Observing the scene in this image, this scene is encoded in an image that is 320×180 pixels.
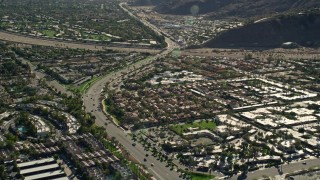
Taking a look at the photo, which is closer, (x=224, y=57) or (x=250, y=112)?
(x=250, y=112)

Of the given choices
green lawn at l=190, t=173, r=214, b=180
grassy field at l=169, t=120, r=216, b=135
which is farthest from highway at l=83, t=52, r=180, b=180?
grassy field at l=169, t=120, r=216, b=135

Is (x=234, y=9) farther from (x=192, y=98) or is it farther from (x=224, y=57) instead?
(x=192, y=98)

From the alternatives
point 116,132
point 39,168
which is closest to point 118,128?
point 116,132

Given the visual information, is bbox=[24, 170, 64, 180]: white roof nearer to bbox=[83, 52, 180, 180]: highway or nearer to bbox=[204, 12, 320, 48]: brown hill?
bbox=[83, 52, 180, 180]: highway

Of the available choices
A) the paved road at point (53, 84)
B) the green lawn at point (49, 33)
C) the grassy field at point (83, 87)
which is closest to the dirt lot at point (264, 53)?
the grassy field at point (83, 87)

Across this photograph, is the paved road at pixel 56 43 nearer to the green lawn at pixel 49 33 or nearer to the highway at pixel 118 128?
the green lawn at pixel 49 33

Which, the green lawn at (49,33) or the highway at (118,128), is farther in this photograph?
the green lawn at (49,33)

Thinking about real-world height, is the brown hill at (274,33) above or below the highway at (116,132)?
above

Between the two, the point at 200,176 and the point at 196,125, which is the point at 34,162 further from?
the point at 196,125

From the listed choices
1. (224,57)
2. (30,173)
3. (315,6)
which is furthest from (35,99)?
(315,6)
